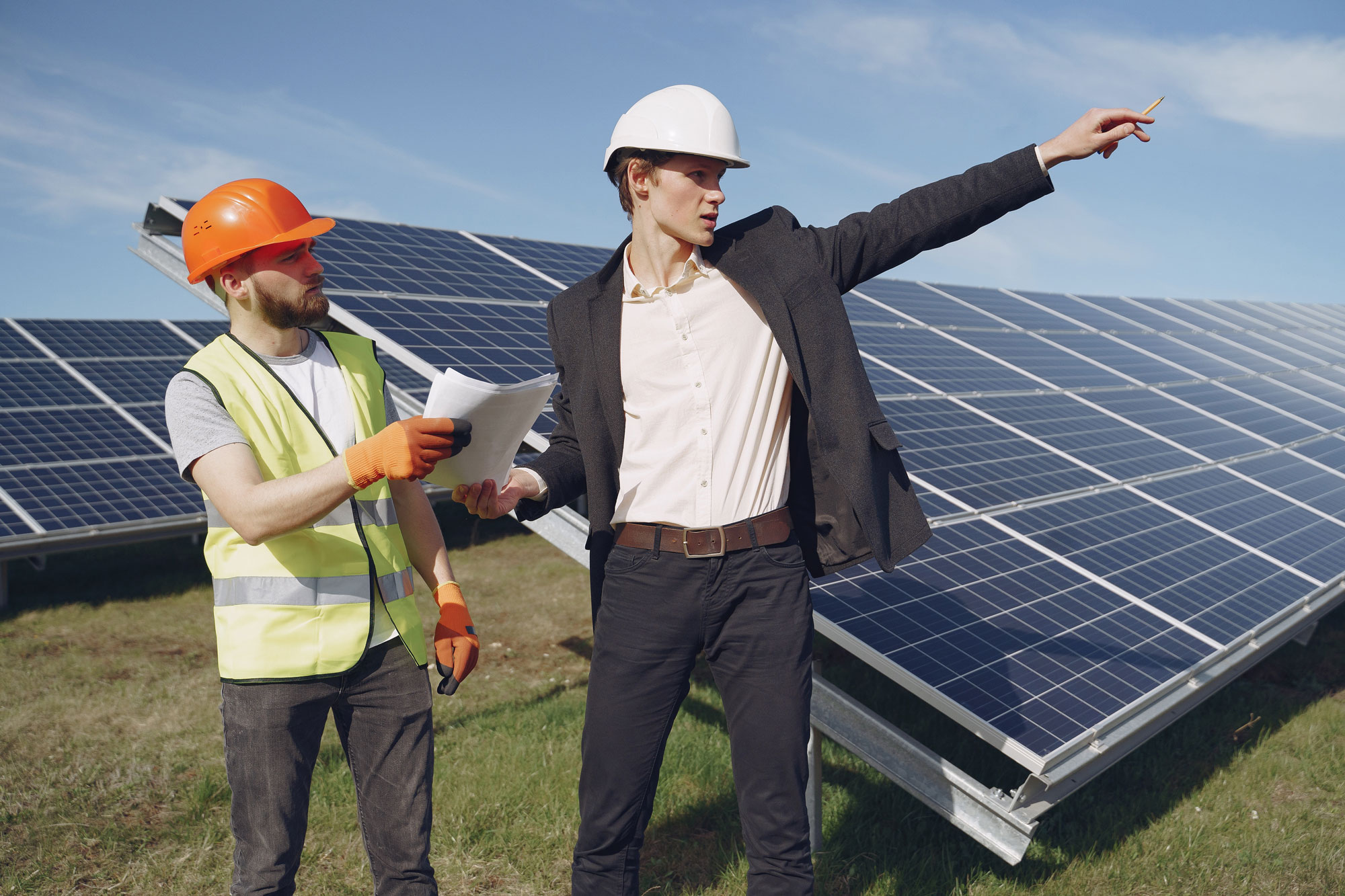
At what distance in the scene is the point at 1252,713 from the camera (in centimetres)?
700

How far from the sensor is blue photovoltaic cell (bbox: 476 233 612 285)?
9125 mm

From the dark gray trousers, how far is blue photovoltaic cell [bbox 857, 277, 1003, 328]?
8.47 meters

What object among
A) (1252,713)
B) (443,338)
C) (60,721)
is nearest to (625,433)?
(443,338)

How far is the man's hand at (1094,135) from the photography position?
2.67 meters

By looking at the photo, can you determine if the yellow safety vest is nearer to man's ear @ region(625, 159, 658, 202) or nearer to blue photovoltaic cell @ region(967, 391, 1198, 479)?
man's ear @ region(625, 159, 658, 202)

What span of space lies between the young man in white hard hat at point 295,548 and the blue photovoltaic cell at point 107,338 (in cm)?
1030

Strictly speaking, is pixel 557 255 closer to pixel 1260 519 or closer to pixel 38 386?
pixel 38 386

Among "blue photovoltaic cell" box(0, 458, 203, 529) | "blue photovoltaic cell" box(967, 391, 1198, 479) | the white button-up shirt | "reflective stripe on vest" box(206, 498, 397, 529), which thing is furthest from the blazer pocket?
"blue photovoltaic cell" box(0, 458, 203, 529)

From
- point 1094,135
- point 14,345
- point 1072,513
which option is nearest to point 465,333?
point 1072,513

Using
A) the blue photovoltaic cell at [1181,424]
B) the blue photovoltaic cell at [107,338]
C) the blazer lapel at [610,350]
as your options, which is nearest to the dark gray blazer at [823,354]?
the blazer lapel at [610,350]

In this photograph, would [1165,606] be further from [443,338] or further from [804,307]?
[443,338]

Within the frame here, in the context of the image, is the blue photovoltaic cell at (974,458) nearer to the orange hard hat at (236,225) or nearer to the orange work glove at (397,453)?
the orange work glove at (397,453)

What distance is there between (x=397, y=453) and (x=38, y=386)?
9.83 m

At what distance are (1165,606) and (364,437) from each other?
14.3 feet
